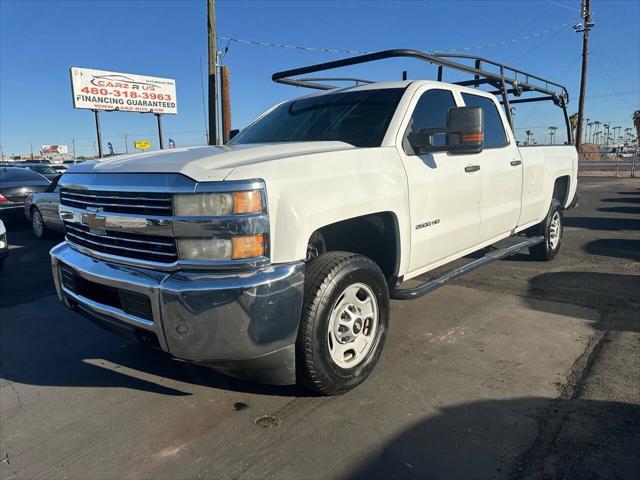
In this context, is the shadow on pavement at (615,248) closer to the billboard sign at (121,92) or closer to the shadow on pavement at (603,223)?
the shadow on pavement at (603,223)

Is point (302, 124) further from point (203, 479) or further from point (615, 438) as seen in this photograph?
point (615, 438)

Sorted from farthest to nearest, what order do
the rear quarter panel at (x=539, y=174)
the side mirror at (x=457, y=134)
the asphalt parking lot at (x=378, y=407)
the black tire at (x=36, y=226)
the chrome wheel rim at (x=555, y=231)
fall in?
the black tire at (x=36, y=226), the chrome wheel rim at (x=555, y=231), the rear quarter panel at (x=539, y=174), the side mirror at (x=457, y=134), the asphalt parking lot at (x=378, y=407)

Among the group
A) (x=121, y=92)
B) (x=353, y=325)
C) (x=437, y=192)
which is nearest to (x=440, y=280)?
(x=437, y=192)

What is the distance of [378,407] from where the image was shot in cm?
304

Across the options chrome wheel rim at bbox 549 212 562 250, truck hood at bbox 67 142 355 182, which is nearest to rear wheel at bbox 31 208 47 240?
truck hood at bbox 67 142 355 182

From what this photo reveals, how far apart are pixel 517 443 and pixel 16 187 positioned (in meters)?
11.6

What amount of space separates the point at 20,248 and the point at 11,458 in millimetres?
7491

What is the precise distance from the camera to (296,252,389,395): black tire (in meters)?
2.83

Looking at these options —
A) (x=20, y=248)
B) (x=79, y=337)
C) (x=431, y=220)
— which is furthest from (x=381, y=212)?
(x=20, y=248)

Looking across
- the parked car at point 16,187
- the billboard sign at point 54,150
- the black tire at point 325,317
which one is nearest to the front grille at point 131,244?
the black tire at point 325,317

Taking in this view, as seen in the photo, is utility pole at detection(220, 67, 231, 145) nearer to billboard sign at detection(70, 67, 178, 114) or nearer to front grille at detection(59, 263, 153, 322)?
front grille at detection(59, 263, 153, 322)

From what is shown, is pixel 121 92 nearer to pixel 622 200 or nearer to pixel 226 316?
pixel 622 200

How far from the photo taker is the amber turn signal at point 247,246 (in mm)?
2533

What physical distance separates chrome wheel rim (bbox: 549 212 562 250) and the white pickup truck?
2566 millimetres
